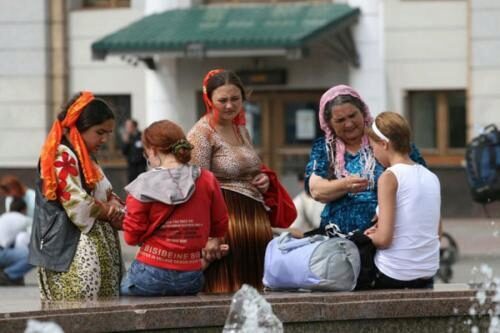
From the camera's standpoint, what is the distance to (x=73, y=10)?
2994 cm

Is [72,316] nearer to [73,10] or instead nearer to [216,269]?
[216,269]

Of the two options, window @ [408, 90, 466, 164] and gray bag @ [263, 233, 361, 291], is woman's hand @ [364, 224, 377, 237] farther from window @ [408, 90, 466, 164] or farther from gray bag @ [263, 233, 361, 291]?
window @ [408, 90, 466, 164]

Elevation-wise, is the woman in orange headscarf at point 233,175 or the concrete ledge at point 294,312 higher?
the woman in orange headscarf at point 233,175

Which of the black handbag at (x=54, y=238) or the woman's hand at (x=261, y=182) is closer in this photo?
the black handbag at (x=54, y=238)

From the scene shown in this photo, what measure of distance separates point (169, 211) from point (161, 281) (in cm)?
38

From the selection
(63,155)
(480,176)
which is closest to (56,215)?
(63,155)

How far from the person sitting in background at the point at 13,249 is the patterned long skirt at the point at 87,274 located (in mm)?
8993

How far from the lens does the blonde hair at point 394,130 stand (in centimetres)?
830

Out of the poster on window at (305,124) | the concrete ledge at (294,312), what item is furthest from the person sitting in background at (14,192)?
the poster on window at (305,124)

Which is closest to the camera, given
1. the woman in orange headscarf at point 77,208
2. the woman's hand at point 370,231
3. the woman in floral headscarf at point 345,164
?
the woman in orange headscarf at point 77,208

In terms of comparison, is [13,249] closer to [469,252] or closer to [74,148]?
[469,252]

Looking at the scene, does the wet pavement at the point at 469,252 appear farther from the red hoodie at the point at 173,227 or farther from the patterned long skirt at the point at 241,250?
the red hoodie at the point at 173,227

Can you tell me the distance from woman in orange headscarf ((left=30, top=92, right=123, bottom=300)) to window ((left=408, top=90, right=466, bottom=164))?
66.9 feet

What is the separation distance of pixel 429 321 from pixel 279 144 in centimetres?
2089
